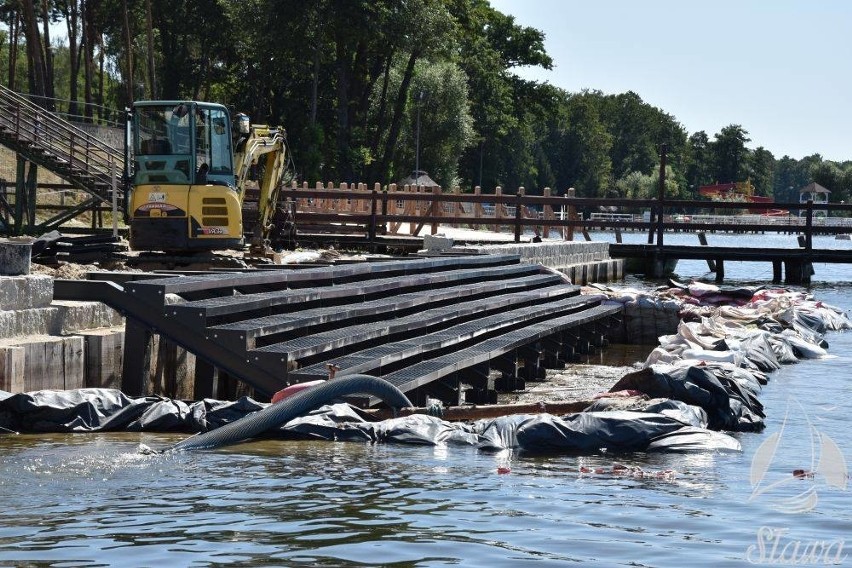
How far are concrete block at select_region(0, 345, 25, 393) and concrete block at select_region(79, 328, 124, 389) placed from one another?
901 millimetres

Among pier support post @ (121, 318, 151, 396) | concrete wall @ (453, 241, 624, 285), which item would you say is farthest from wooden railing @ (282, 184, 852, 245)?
pier support post @ (121, 318, 151, 396)

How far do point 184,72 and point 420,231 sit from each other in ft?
125

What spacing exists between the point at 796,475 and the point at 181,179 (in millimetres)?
13111

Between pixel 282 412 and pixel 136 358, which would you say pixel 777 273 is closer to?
pixel 136 358

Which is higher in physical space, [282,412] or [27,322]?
[27,322]

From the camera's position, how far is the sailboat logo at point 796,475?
27.9ft

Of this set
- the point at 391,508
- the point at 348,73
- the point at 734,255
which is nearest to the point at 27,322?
the point at 391,508

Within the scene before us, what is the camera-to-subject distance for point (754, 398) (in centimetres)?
1298

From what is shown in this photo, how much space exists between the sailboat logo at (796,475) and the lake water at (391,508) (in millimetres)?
35

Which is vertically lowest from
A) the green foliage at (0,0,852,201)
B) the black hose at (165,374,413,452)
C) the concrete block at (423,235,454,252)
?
the black hose at (165,374,413,452)

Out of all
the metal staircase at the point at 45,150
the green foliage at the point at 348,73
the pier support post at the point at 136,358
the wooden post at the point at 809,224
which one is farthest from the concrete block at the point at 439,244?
the green foliage at the point at 348,73

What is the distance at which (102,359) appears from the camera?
1129cm

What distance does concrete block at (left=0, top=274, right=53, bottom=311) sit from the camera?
10.8 metres

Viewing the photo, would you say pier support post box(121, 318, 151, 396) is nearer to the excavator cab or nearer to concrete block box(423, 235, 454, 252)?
the excavator cab
